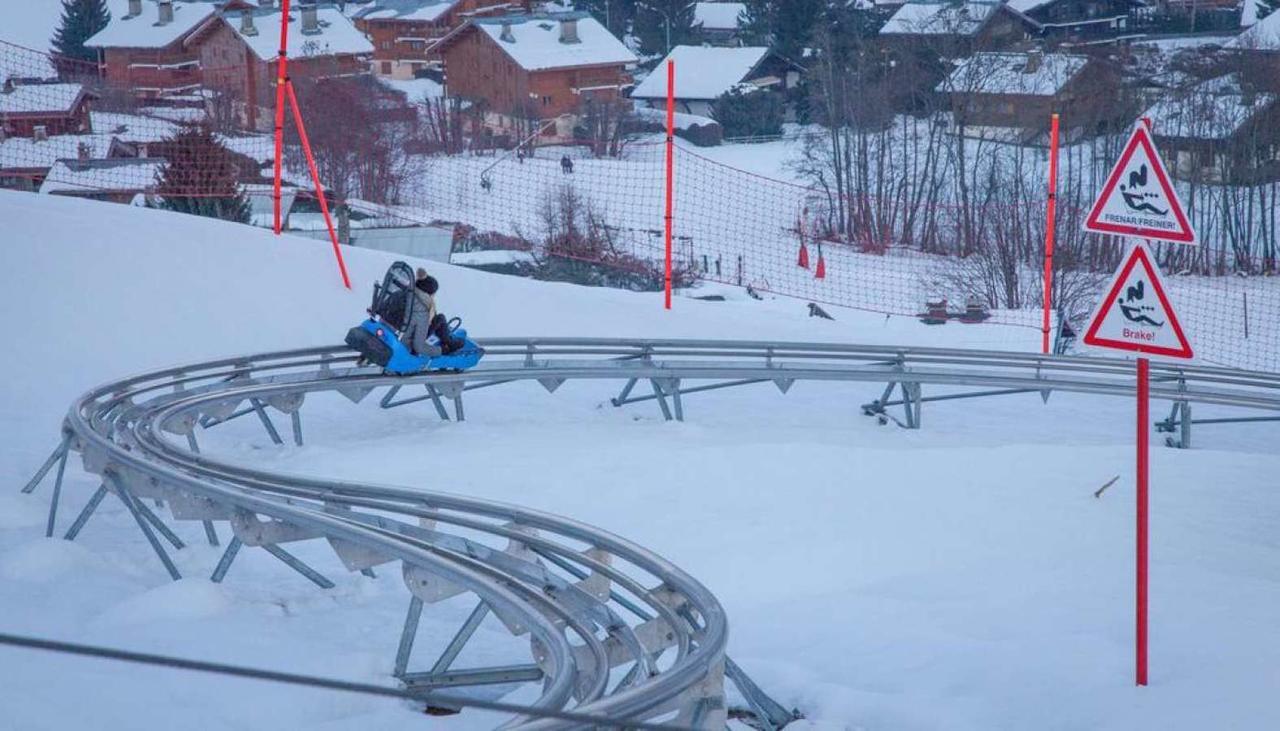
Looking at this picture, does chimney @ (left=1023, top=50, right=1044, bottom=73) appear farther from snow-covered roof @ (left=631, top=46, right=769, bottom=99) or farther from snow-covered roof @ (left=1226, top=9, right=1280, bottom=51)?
snow-covered roof @ (left=631, top=46, right=769, bottom=99)

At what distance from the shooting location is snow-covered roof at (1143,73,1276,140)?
127 ft

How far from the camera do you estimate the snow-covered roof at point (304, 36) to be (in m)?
38.9

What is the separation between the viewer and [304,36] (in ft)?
141

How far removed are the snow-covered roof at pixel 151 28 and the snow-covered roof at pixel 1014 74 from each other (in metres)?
21.6

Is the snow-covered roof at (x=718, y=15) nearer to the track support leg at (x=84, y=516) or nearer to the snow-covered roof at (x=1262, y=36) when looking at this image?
the snow-covered roof at (x=1262, y=36)

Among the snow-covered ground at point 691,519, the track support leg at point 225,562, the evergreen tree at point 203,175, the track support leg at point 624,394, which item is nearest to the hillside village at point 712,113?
the evergreen tree at point 203,175

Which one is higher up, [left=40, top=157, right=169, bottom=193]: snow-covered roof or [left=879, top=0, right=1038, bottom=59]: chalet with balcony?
[left=879, top=0, right=1038, bottom=59]: chalet with balcony

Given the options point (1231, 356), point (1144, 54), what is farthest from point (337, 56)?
point (1231, 356)

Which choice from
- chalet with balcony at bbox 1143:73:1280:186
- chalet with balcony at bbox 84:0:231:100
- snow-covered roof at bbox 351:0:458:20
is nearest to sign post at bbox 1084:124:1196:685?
chalet with balcony at bbox 84:0:231:100

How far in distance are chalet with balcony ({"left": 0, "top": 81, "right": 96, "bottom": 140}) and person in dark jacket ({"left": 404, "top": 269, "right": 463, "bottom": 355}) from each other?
1331 centimetres

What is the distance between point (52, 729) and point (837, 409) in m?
8.67

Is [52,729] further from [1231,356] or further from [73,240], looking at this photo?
[1231,356]

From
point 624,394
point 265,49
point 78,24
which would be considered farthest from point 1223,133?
point 78,24

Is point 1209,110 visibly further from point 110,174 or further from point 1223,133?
point 110,174
